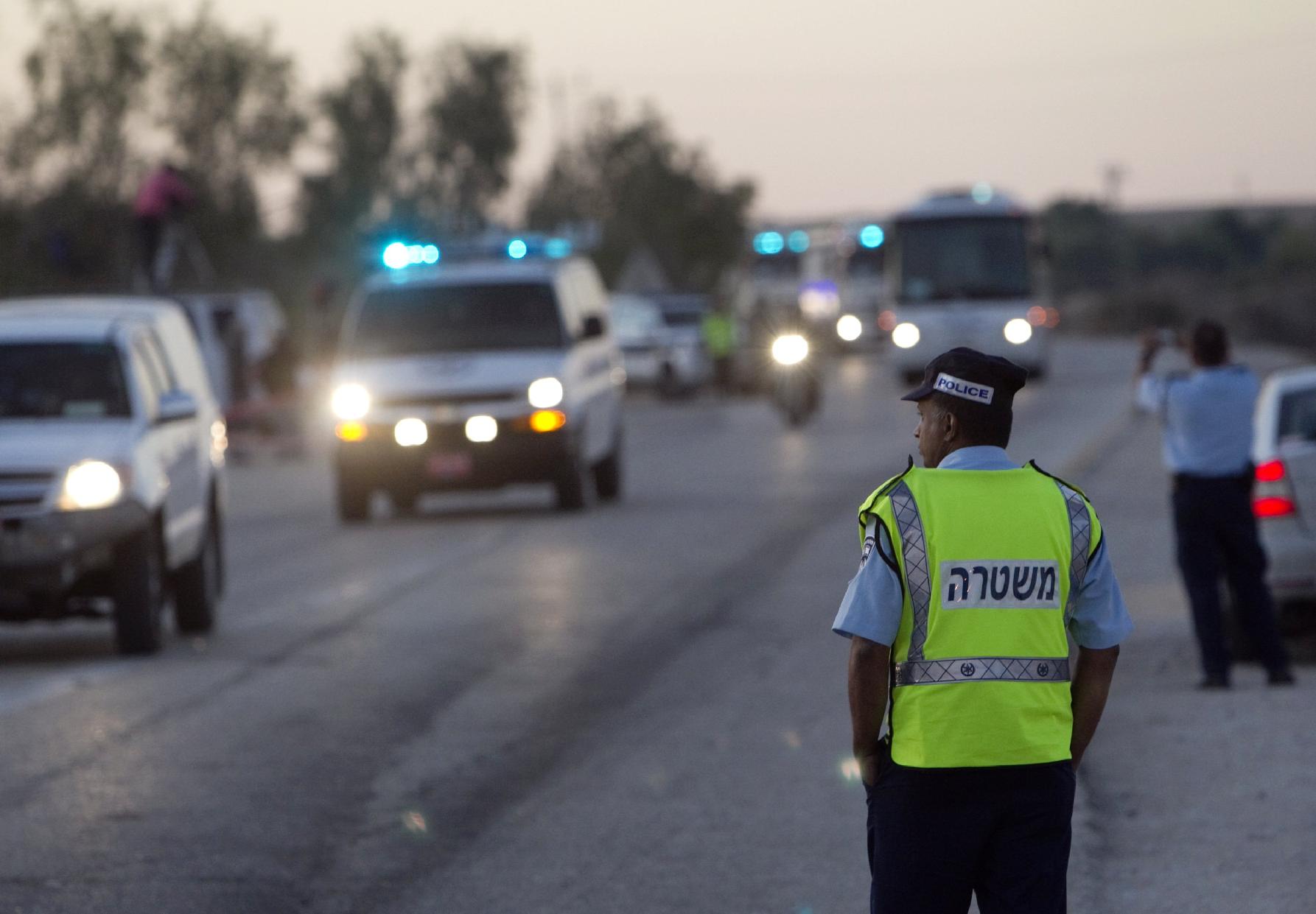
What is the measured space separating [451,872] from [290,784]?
5.34 feet

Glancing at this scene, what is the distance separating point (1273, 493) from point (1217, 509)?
1094mm

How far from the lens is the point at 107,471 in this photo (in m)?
12.6

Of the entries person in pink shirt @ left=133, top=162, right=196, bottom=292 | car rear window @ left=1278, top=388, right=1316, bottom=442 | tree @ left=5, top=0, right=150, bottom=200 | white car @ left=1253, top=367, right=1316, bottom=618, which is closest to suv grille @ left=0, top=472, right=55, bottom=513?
white car @ left=1253, top=367, right=1316, bottom=618

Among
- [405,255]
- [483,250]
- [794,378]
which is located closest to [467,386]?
[405,255]

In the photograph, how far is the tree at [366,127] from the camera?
9312 cm

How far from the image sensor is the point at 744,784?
29.5 feet

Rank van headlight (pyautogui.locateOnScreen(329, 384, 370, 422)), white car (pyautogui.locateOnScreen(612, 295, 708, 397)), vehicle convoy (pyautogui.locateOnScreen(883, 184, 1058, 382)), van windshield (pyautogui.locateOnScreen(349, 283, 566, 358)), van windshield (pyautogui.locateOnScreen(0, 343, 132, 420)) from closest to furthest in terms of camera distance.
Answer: van windshield (pyautogui.locateOnScreen(0, 343, 132, 420)) < van headlight (pyautogui.locateOnScreen(329, 384, 370, 422)) < van windshield (pyautogui.locateOnScreen(349, 283, 566, 358)) < vehicle convoy (pyautogui.locateOnScreen(883, 184, 1058, 382)) < white car (pyautogui.locateOnScreen(612, 295, 708, 397))

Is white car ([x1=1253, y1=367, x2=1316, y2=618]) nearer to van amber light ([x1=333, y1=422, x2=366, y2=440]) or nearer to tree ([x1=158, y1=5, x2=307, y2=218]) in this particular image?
van amber light ([x1=333, y1=422, x2=366, y2=440])

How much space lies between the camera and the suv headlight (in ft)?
40.8

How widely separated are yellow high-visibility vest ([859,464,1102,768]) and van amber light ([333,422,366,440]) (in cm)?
1637

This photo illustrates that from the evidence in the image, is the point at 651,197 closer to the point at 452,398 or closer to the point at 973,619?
the point at 452,398

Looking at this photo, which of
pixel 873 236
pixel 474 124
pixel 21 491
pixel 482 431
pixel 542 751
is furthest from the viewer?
pixel 474 124

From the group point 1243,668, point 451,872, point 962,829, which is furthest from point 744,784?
point 962,829

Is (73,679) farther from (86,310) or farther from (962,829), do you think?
(962,829)
